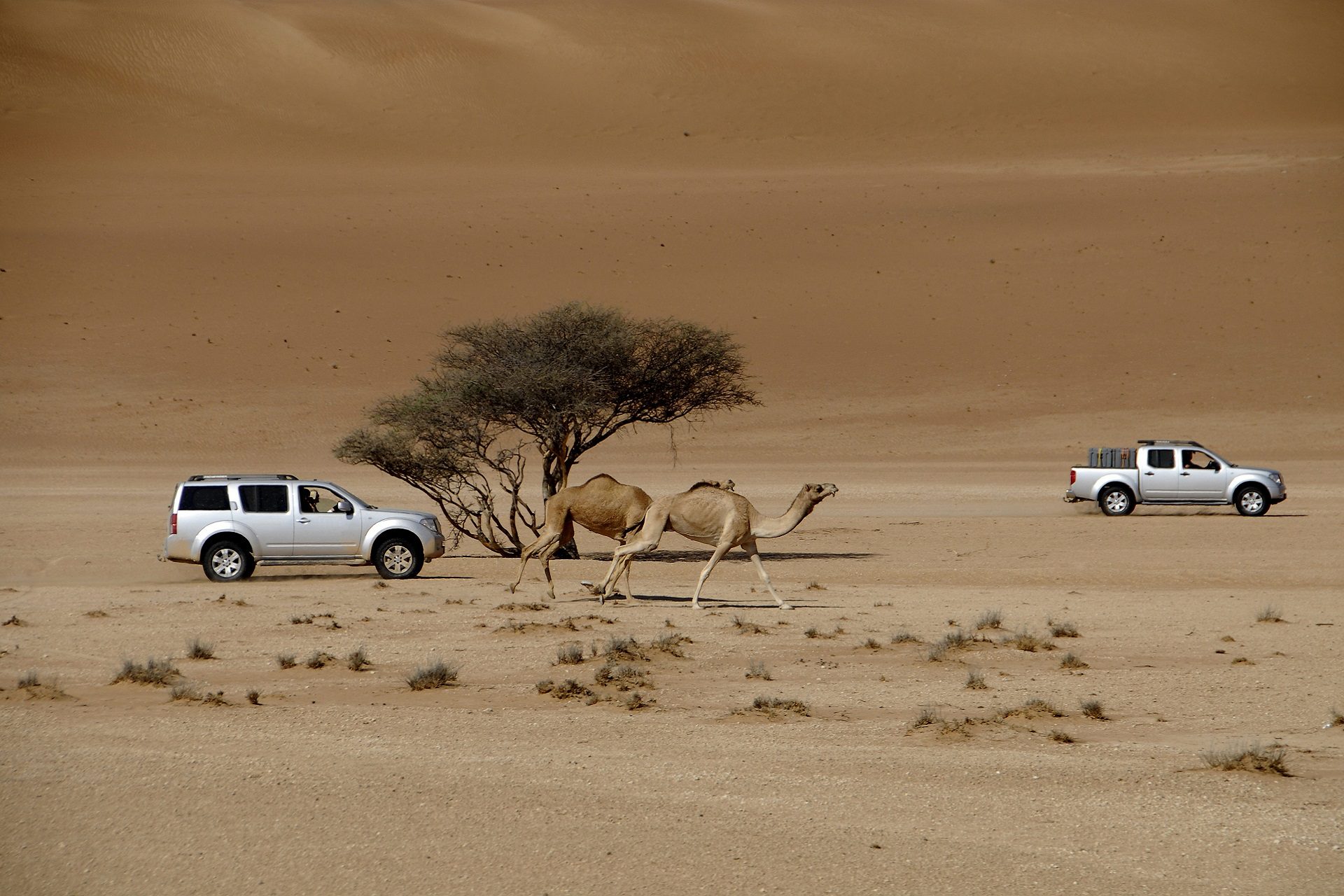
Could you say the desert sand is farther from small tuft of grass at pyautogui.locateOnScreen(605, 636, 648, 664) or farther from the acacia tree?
the acacia tree

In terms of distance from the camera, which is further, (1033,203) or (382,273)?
(1033,203)

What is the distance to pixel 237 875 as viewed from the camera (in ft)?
22.9

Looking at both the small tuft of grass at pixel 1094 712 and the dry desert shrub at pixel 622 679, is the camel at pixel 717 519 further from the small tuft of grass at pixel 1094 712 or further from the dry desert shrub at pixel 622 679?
the small tuft of grass at pixel 1094 712

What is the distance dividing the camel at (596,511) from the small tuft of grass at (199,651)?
15.9 feet

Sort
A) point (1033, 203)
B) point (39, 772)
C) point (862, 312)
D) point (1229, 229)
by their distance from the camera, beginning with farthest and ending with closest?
point (1033, 203) → point (1229, 229) → point (862, 312) → point (39, 772)

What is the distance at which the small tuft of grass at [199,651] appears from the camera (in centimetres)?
1355

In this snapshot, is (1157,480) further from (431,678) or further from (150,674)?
(150,674)

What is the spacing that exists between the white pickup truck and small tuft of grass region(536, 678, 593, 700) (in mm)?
22652

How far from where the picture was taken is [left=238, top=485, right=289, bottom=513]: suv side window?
67.2ft

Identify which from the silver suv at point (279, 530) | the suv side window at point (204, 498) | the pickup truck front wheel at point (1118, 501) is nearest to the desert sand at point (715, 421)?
the pickup truck front wheel at point (1118, 501)

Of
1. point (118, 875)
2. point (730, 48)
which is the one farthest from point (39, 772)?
point (730, 48)

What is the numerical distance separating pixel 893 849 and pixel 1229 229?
6359 centimetres

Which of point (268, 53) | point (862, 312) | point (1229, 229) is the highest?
point (268, 53)

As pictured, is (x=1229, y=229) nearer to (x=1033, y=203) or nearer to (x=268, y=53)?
(x=1033, y=203)
